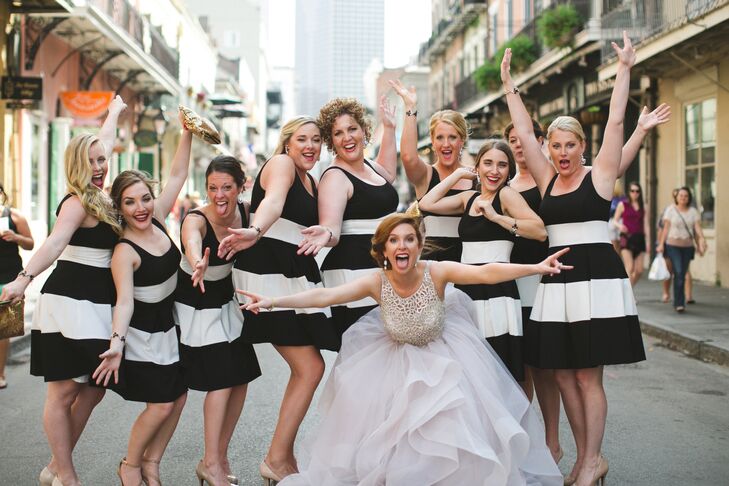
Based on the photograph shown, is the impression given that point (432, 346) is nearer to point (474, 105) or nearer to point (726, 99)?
point (726, 99)

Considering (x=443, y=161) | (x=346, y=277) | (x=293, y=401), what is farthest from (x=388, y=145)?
(x=293, y=401)

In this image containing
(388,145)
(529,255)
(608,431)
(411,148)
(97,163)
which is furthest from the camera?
(608,431)

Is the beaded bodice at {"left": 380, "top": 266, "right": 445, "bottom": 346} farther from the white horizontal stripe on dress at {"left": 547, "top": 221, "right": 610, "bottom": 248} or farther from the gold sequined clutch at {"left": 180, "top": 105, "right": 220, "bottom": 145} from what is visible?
the gold sequined clutch at {"left": 180, "top": 105, "right": 220, "bottom": 145}

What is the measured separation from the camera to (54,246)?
455cm

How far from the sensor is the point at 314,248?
15.2 ft

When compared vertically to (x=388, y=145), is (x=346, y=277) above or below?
below

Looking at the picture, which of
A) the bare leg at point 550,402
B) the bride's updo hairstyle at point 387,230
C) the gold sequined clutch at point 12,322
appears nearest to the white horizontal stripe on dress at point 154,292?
the bride's updo hairstyle at point 387,230

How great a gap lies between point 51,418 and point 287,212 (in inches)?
65.0

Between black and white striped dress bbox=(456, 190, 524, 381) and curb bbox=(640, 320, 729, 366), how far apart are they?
17.6ft

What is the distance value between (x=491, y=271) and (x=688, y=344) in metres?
6.70

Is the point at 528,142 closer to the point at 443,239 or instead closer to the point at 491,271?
the point at 443,239

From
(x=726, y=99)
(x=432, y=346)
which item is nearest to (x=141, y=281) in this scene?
(x=432, y=346)

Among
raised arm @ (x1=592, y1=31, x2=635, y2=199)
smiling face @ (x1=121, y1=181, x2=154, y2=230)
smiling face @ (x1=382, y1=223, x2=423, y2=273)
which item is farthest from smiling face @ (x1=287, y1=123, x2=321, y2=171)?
raised arm @ (x1=592, y1=31, x2=635, y2=199)

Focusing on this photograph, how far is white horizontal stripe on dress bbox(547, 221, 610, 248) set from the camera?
4898 millimetres
